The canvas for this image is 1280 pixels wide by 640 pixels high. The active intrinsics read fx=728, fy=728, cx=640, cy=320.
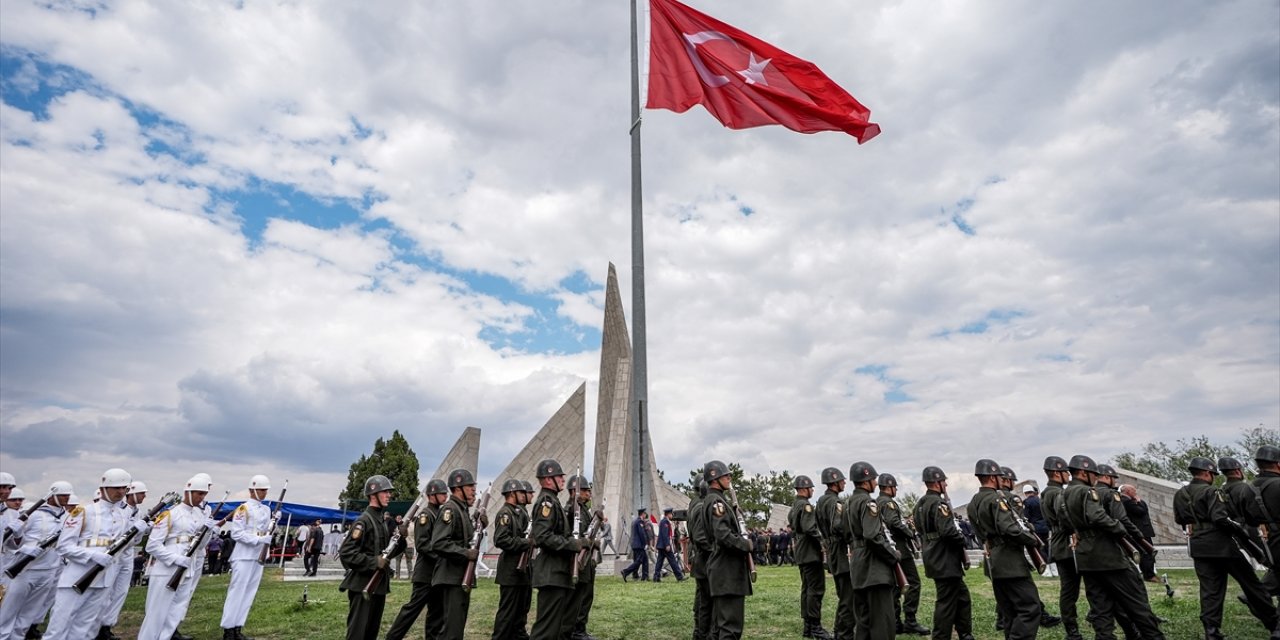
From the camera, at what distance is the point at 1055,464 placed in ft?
31.4

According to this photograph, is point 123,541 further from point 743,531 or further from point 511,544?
point 743,531

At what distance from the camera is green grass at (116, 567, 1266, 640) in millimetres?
9742

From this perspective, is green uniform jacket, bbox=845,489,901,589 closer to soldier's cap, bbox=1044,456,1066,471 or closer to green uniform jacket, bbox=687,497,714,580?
green uniform jacket, bbox=687,497,714,580

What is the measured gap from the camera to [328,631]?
1022 centimetres

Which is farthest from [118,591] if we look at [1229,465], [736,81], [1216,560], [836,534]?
[1229,465]

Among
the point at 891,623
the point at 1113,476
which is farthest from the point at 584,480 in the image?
the point at 1113,476

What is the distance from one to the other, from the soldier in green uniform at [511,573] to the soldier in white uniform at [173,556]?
381 cm

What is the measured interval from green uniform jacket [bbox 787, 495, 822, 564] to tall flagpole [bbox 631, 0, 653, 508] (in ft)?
16.5

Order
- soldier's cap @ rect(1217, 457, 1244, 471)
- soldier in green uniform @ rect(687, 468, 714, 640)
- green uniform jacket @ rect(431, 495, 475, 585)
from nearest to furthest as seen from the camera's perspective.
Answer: green uniform jacket @ rect(431, 495, 475, 585) < soldier in green uniform @ rect(687, 468, 714, 640) < soldier's cap @ rect(1217, 457, 1244, 471)

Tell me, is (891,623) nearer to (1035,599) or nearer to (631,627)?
(1035,599)

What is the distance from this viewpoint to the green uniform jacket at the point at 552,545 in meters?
8.09

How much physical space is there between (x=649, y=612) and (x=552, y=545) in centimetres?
432

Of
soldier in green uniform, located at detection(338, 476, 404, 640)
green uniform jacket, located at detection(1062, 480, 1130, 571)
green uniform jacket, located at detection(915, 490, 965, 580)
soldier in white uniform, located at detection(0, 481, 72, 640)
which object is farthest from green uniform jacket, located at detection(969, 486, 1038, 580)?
soldier in white uniform, located at detection(0, 481, 72, 640)

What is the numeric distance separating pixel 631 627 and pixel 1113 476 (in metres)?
6.97
